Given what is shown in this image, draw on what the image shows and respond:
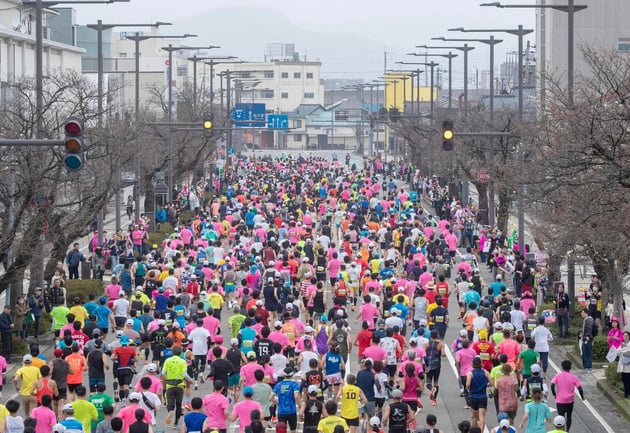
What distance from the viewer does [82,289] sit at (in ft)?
111

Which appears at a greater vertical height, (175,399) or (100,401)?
(100,401)

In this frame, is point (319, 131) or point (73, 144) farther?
point (319, 131)

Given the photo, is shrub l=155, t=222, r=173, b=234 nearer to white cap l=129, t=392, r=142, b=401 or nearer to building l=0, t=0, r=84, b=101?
building l=0, t=0, r=84, b=101

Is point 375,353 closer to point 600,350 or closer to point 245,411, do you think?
point 245,411

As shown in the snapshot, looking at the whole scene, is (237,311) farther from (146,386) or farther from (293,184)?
(293,184)

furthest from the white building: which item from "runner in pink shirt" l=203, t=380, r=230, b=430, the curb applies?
"runner in pink shirt" l=203, t=380, r=230, b=430

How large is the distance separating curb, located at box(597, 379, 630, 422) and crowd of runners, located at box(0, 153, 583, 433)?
3.04 ft

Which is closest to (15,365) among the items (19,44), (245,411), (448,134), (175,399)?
Result: (175,399)

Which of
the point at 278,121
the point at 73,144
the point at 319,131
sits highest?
the point at 319,131

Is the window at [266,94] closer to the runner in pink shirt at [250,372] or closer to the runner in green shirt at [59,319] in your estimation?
the runner in green shirt at [59,319]

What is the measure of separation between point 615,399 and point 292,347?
5.17m

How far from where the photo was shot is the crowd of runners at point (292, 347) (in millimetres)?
17500

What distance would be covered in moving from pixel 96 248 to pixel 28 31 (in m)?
Result: 41.3

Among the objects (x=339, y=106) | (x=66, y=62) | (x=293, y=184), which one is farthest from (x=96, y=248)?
(x=339, y=106)
